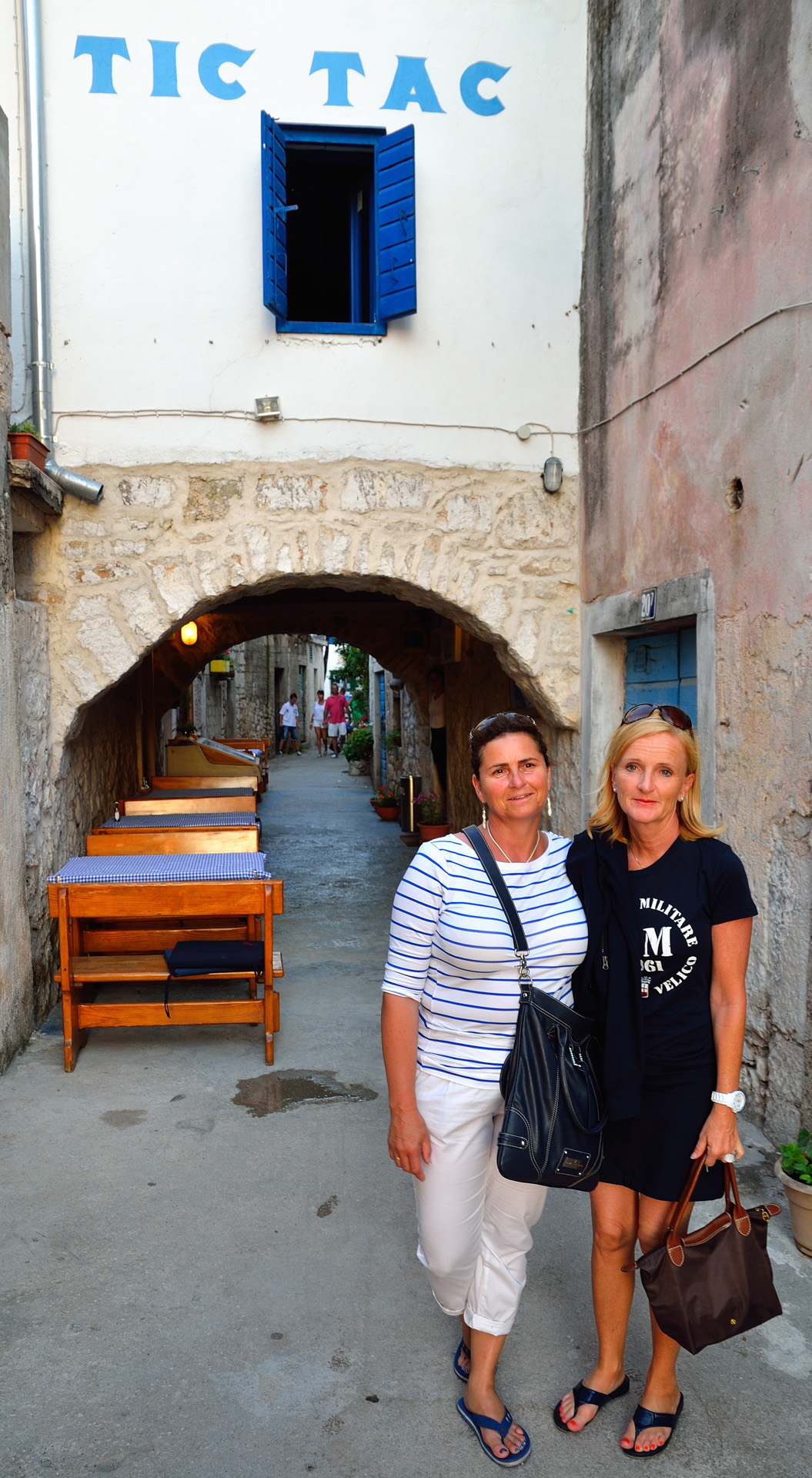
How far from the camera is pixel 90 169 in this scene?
15.9 ft

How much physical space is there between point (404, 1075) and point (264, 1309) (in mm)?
1021

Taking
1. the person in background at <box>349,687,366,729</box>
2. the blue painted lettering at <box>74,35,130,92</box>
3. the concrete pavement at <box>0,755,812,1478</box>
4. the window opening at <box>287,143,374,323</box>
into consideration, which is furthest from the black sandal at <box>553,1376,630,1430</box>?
the person in background at <box>349,687,366,729</box>

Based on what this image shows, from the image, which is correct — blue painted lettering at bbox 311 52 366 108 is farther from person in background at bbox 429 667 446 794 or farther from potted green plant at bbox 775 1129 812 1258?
person in background at bbox 429 667 446 794

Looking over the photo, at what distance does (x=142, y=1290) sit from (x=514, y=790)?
67.7 inches

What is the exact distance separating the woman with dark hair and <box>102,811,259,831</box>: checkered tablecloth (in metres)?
3.73

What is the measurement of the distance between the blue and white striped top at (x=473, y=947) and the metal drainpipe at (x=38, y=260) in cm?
368

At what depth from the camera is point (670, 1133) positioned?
1.88 m

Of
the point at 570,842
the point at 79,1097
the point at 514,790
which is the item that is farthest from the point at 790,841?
the point at 79,1097

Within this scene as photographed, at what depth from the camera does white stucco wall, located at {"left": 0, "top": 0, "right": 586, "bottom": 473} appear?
4.86 meters

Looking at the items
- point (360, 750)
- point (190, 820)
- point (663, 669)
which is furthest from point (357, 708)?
point (663, 669)

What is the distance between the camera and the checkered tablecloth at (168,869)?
159 inches

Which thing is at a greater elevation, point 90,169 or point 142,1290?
point 90,169

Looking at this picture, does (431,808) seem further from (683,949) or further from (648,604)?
(683,949)

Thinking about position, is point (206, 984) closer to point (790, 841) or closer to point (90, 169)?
point (790, 841)
